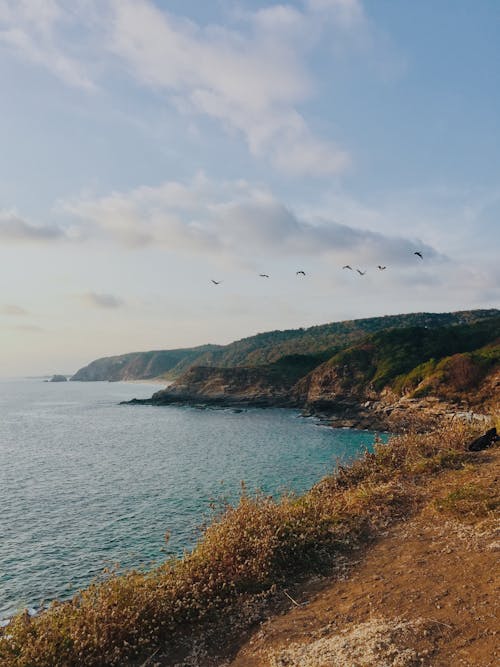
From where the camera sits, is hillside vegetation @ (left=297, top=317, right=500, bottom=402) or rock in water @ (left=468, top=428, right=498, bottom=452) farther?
hillside vegetation @ (left=297, top=317, right=500, bottom=402)

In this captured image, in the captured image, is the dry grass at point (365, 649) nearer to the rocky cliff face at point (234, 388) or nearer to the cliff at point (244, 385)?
the cliff at point (244, 385)

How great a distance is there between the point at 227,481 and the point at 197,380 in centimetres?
8868

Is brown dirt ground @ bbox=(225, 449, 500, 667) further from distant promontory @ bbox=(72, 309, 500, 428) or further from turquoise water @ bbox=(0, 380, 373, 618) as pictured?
distant promontory @ bbox=(72, 309, 500, 428)

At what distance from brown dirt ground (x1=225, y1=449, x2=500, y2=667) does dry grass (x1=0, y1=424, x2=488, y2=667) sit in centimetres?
84

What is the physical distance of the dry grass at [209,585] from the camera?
780 cm

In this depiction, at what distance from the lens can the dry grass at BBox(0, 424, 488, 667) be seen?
7.80 meters

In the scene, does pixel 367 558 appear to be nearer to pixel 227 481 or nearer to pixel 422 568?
pixel 422 568

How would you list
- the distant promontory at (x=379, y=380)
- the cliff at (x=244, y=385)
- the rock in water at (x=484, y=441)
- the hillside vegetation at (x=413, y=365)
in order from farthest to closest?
the cliff at (x=244, y=385) → the hillside vegetation at (x=413, y=365) → the distant promontory at (x=379, y=380) → the rock in water at (x=484, y=441)

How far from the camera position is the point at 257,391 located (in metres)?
108

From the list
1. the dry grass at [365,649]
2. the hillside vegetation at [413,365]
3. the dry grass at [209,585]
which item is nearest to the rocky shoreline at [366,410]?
the hillside vegetation at [413,365]

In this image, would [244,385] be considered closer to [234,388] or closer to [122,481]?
[234,388]

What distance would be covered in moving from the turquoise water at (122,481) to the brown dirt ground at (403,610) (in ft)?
42.4

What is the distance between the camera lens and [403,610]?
7.55m

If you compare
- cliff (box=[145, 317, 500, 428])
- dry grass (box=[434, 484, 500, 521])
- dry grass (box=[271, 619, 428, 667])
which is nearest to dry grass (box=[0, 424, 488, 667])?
dry grass (box=[434, 484, 500, 521])
